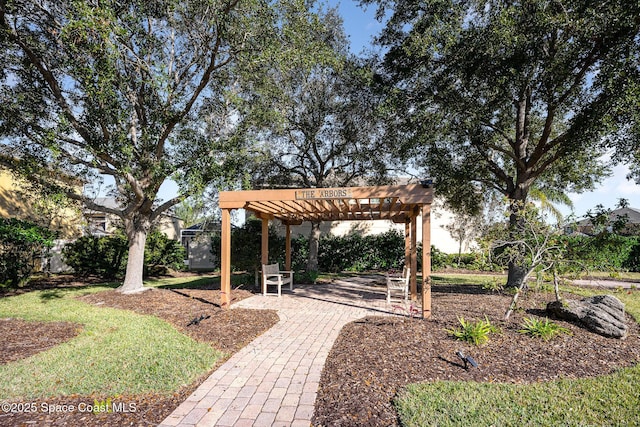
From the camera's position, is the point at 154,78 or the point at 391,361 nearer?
the point at 391,361

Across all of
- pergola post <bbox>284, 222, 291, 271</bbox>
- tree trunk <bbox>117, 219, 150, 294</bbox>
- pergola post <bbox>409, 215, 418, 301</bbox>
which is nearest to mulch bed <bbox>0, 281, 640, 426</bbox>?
pergola post <bbox>409, 215, 418, 301</bbox>

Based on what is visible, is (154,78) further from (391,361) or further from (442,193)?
(442,193)

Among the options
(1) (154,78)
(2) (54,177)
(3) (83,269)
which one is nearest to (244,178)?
(1) (154,78)

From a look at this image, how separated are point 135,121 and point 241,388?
30.2 ft

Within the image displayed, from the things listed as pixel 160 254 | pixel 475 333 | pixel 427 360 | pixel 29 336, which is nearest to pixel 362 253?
pixel 160 254

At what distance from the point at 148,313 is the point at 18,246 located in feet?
23.5

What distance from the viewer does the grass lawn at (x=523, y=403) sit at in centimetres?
321

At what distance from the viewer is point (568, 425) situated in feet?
10.3

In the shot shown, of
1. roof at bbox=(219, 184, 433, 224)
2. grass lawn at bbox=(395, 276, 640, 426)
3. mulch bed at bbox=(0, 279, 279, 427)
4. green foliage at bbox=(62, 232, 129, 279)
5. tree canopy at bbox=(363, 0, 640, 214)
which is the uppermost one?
tree canopy at bbox=(363, 0, 640, 214)

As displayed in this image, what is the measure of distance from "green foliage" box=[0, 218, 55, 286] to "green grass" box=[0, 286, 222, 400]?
193 inches

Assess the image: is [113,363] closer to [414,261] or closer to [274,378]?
[274,378]

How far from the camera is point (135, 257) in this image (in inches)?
413

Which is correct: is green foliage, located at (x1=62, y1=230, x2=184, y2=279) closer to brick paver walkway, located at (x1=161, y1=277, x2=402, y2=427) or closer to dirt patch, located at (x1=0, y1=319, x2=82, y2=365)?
dirt patch, located at (x1=0, y1=319, x2=82, y2=365)

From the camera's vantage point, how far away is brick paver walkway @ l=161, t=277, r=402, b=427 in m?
3.33
